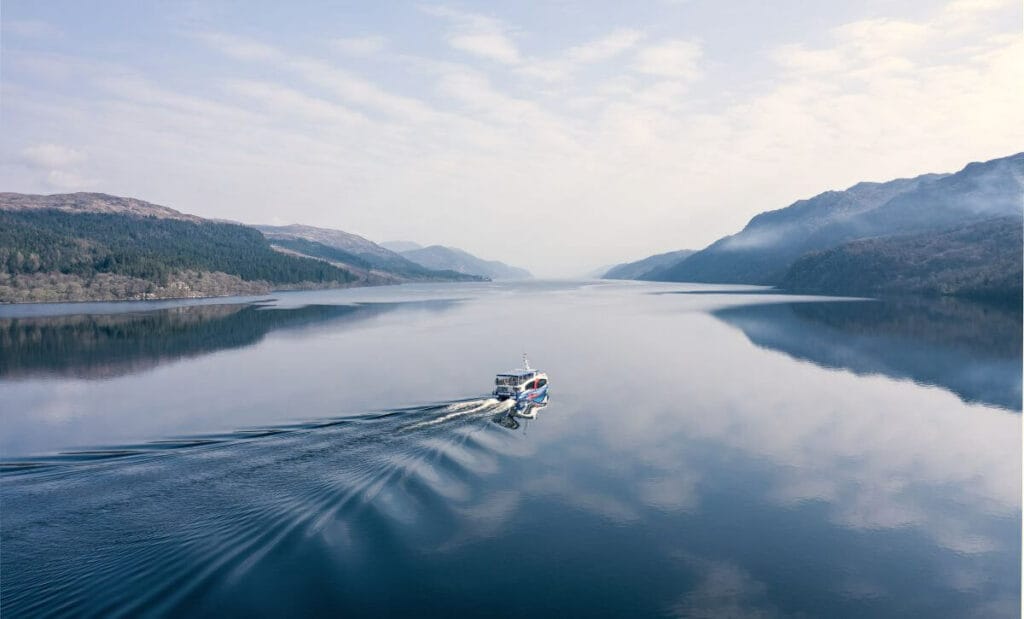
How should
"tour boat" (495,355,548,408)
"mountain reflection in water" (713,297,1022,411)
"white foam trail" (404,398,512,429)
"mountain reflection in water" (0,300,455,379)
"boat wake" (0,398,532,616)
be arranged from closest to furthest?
"boat wake" (0,398,532,616) < "white foam trail" (404,398,512,429) < "tour boat" (495,355,548,408) < "mountain reflection in water" (713,297,1022,411) < "mountain reflection in water" (0,300,455,379)

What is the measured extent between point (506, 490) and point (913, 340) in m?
93.9

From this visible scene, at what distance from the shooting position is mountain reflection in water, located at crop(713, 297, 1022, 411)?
65625mm

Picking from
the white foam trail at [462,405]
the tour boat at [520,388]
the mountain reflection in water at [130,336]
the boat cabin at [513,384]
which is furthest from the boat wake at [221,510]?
the mountain reflection in water at [130,336]

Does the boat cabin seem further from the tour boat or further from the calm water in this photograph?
the calm water

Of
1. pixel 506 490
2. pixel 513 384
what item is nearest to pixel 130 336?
pixel 513 384

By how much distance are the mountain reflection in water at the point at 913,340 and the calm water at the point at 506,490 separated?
113 centimetres

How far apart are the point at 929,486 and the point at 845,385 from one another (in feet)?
103

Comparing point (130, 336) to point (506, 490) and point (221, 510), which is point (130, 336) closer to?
point (221, 510)

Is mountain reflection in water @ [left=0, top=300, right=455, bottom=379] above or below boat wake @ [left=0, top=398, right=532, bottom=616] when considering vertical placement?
above

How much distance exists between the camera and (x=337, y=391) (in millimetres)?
57031

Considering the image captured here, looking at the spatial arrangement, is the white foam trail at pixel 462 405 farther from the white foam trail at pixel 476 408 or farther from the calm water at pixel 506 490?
the calm water at pixel 506 490

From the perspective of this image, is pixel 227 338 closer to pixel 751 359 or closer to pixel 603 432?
pixel 603 432

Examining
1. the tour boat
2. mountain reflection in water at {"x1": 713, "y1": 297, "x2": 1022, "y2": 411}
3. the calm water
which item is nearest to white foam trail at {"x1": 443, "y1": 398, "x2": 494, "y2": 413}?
the calm water

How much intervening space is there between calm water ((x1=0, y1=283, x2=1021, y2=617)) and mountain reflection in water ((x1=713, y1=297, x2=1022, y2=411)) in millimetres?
1135
